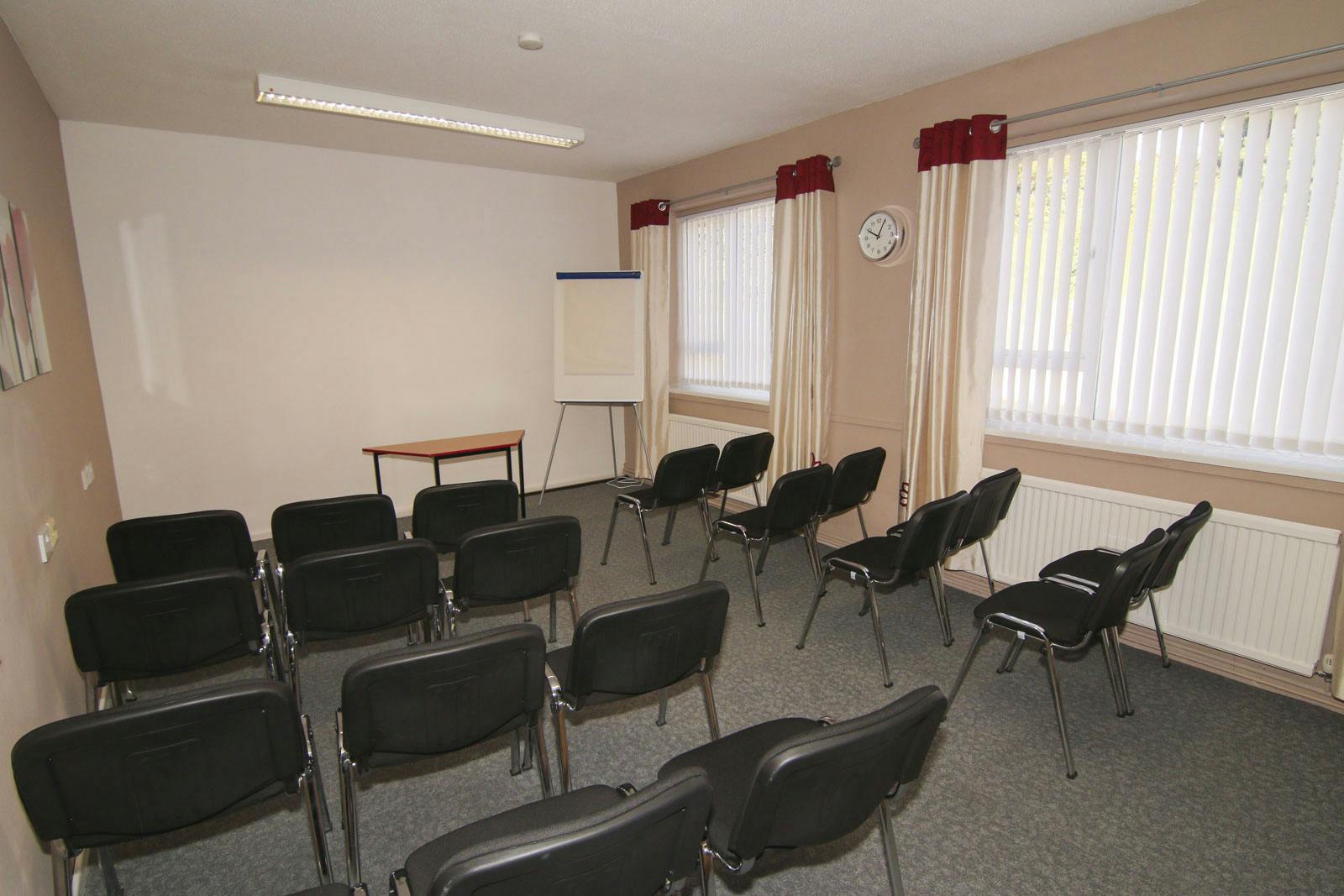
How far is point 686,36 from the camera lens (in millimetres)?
3207

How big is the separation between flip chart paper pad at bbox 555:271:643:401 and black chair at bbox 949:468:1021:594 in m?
3.49

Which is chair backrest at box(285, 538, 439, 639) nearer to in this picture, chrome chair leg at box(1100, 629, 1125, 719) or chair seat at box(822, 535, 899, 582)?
chair seat at box(822, 535, 899, 582)

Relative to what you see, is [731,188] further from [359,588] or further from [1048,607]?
[359,588]

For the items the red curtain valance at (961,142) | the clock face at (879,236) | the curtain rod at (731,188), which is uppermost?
the curtain rod at (731,188)

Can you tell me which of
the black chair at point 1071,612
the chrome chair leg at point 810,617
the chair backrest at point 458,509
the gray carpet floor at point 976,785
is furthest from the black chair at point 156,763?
the black chair at point 1071,612

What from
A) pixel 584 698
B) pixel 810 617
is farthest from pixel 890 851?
pixel 810 617

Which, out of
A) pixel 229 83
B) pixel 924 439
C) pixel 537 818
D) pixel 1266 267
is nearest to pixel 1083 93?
pixel 1266 267

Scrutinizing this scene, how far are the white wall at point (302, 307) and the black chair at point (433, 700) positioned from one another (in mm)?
4260

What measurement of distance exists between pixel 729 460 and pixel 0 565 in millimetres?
3504

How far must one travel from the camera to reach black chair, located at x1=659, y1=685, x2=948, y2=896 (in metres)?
1.33

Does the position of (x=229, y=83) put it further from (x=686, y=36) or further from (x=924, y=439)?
(x=924, y=439)

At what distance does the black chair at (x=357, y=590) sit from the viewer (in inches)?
95.1

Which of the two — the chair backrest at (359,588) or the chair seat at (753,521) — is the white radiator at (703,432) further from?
the chair backrest at (359,588)

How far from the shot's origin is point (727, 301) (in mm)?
5836
